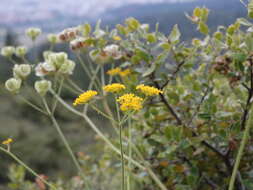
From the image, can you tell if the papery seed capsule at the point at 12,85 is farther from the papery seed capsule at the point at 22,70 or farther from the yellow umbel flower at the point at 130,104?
the yellow umbel flower at the point at 130,104

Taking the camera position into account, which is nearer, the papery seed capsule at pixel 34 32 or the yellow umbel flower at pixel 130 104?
the yellow umbel flower at pixel 130 104

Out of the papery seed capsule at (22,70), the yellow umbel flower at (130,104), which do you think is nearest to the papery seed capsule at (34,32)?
the papery seed capsule at (22,70)

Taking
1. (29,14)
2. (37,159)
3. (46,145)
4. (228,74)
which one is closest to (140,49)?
(228,74)

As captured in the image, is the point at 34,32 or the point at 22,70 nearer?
the point at 22,70

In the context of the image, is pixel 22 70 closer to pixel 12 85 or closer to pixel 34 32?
pixel 12 85

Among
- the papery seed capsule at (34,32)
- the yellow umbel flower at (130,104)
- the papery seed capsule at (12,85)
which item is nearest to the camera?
the yellow umbel flower at (130,104)

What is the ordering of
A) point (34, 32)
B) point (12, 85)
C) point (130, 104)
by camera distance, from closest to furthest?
Result: point (130, 104) < point (12, 85) < point (34, 32)

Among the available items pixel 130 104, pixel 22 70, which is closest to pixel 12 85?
pixel 22 70

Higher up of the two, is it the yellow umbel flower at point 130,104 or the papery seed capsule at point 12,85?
the yellow umbel flower at point 130,104

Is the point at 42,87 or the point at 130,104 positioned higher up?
the point at 130,104

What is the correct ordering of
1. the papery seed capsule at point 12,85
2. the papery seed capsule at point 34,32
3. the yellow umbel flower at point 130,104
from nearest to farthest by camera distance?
1. the yellow umbel flower at point 130,104
2. the papery seed capsule at point 12,85
3. the papery seed capsule at point 34,32

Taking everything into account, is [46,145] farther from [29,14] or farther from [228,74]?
[29,14]

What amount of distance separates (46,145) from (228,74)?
12276 millimetres

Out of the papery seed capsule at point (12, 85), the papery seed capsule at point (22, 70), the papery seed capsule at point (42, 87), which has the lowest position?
the papery seed capsule at point (42, 87)
